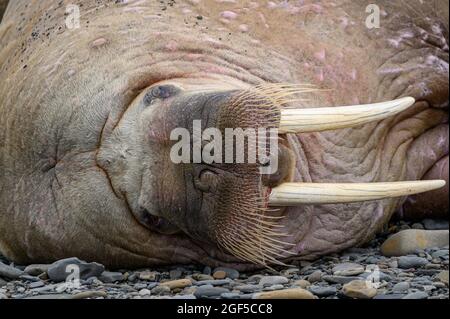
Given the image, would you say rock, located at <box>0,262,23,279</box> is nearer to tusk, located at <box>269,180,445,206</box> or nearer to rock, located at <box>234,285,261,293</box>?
rock, located at <box>234,285,261,293</box>

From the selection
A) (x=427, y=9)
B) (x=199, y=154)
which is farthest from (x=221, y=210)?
(x=427, y=9)

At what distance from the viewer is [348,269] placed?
528 centimetres

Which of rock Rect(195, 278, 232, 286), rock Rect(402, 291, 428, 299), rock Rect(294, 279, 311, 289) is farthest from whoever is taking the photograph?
rock Rect(195, 278, 232, 286)

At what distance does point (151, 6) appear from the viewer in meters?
5.80

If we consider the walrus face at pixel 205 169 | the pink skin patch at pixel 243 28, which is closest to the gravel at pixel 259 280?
the walrus face at pixel 205 169

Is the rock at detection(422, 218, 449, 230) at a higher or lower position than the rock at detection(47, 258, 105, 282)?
lower

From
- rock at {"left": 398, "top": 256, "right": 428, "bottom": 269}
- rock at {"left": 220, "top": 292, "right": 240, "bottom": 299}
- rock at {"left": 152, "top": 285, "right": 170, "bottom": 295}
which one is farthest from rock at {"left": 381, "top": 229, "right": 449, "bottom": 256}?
rock at {"left": 152, "top": 285, "right": 170, "bottom": 295}

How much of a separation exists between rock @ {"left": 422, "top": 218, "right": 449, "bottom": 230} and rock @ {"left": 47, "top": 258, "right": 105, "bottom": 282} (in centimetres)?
224

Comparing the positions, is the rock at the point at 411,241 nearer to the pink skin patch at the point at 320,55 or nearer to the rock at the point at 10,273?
the pink skin patch at the point at 320,55

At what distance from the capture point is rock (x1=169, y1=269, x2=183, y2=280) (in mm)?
5375

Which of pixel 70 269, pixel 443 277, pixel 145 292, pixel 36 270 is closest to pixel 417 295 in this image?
pixel 443 277

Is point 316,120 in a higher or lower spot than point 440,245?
higher

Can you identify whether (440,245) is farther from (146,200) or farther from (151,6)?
(151,6)

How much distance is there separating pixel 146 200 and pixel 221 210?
47 centimetres
